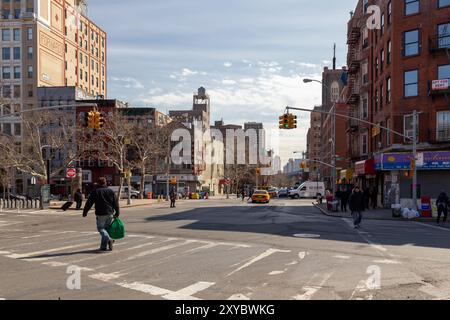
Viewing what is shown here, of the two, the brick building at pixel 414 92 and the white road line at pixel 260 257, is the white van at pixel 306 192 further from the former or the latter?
the white road line at pixel 260 257

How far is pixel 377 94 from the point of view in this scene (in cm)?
4269

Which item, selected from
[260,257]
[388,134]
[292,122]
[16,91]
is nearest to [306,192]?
[388,134]

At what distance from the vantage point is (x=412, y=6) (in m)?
36.0

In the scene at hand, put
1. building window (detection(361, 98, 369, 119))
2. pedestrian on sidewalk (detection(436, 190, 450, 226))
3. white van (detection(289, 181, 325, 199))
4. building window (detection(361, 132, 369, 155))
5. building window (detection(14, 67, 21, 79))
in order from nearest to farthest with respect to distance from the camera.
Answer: pedestrian on sidewalk (detection(436, 190, 450, 226))
building window (detection(361, 98, 369, 119))
building window (detection(361, 132, 369, 155))
white van (detection(289, 181, 325, 199))
building window (detection(14, 67, 21, 79))

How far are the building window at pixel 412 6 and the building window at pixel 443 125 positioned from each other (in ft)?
26.0

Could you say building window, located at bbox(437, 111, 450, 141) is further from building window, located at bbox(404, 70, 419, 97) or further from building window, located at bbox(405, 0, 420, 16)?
building window, located at bbox(405, 0, 420, 16)

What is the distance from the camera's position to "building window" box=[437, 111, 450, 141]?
34062 mm

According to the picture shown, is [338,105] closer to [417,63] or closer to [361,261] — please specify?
[417,63]

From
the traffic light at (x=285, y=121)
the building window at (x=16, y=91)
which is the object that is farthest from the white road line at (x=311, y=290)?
the building window at (x=16, y=91)

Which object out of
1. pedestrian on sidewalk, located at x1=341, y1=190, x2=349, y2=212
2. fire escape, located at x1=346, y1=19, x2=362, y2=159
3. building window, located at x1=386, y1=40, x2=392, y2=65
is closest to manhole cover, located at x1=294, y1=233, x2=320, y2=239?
pedestrian on sidewalk, located at x1=341, y1=190, x2=349, y2=212

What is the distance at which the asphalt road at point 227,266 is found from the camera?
27.1ft

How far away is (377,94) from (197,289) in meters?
37.9

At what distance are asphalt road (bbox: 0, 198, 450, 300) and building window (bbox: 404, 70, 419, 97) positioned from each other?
20092mm
